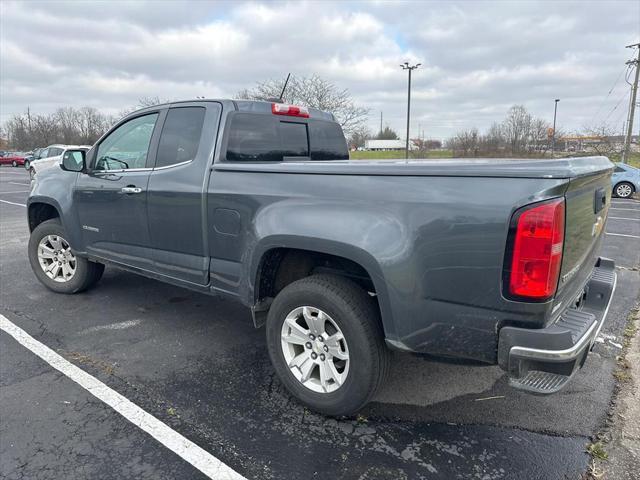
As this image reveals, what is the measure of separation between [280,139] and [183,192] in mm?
950

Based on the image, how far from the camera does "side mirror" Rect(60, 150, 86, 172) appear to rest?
14.5ft

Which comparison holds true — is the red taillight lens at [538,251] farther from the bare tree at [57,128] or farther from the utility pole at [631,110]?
the bare tree at [57,128]

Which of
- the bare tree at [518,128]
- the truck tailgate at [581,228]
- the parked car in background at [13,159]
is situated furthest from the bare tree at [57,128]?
the truck tailgate at [581,228]

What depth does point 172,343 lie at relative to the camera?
3896mm

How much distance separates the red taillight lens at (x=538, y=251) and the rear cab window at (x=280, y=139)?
84.7 inches

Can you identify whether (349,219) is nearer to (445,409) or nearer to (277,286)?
(277,286)

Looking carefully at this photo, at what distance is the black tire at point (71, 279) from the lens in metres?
4.89

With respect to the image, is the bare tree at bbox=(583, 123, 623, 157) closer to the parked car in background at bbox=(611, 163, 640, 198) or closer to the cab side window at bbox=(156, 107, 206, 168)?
the parked car in background at bbox=(611, 163, 640, 198)

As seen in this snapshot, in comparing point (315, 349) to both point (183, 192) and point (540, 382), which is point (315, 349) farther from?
point (183, 192)

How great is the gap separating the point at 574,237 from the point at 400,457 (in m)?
1.45

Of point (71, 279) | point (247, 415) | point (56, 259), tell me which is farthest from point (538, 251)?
point (56, 259)

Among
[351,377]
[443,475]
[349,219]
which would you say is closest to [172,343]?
[351,377]

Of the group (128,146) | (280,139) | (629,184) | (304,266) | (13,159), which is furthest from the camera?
(13,159)

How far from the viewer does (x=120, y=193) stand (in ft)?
13.1
